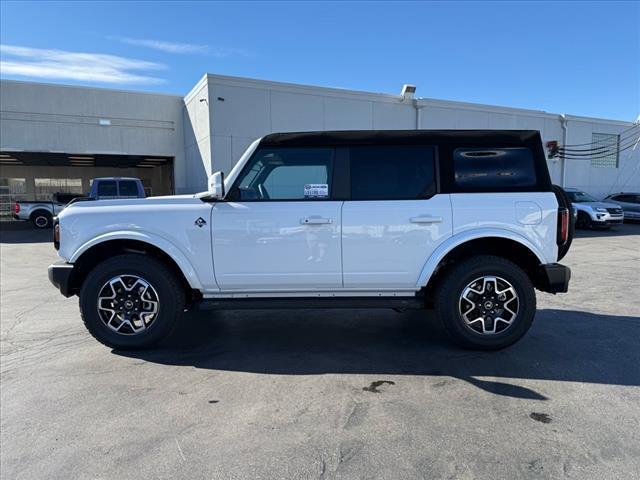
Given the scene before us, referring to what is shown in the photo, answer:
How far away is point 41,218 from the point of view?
20719 millimetres

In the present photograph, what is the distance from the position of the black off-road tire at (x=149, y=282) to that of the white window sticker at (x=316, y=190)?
1532mm

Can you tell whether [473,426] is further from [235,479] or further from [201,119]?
[201,119]

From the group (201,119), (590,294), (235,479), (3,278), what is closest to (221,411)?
(235,479)

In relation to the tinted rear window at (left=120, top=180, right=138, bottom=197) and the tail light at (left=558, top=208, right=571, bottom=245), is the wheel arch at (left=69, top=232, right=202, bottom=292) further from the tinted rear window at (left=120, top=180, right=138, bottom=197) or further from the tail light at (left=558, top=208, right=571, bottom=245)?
the tinted rear window at (left=120, top=180, right=138, bottom=197)

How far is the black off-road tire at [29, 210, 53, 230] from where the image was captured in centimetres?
2070

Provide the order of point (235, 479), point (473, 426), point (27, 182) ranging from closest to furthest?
point (235, 479) < point (473, 426) < point (27, 182)

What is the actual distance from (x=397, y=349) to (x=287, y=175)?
2026mm

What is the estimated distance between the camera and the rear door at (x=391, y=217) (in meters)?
3.99

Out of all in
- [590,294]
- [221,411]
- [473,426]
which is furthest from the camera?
[590,294]

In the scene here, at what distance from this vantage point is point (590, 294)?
6520 millimetres

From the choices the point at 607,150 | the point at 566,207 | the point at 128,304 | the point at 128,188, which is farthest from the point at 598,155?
the point at 128,304

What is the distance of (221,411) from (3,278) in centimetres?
750

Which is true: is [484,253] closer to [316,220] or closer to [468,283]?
[468,283]

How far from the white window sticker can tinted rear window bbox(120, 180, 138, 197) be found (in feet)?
40.2
